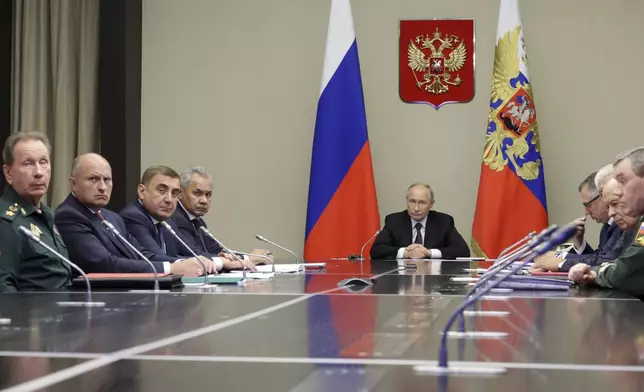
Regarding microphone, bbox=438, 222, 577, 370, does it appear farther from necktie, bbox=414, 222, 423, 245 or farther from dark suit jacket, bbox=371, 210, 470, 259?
necktie, bbox=414, 222, 423, 245

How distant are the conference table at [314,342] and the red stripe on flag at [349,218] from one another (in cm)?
451

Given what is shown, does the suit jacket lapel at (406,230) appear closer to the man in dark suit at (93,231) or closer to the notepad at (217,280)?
the man in dark suit at (93,231)

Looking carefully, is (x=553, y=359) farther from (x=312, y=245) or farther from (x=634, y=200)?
(x=312, y=245)

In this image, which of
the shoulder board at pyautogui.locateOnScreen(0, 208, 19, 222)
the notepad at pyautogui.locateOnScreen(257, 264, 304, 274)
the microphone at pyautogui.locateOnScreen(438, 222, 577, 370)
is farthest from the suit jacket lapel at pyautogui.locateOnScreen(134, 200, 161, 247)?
the microphone at pyautogui.locateOnScreen(438, 222, 577, 370)

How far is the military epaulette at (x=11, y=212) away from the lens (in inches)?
147

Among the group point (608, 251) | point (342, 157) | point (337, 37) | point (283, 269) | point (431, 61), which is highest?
point (337, 37)

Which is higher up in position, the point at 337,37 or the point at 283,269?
the point at 337,37

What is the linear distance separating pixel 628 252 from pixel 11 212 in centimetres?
243

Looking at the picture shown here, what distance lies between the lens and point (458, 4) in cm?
808

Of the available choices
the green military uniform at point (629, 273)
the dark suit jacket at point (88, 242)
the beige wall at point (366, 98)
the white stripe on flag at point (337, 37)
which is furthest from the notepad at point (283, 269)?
the beige wall at point (366, 98)

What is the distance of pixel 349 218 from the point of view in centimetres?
774

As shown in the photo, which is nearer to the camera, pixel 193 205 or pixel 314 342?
pixel 314 342

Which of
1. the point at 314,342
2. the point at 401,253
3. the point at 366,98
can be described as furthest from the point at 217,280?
the point at 366,98

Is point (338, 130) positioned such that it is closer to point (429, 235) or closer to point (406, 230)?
point (406, 230)
